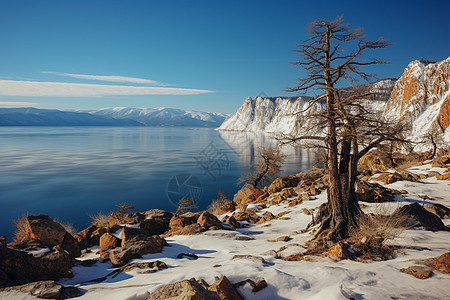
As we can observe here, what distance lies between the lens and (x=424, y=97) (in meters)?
62.9

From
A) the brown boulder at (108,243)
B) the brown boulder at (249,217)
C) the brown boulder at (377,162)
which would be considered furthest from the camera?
the brown boulder at (377,162)

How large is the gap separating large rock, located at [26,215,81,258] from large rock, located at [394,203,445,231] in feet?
34.4

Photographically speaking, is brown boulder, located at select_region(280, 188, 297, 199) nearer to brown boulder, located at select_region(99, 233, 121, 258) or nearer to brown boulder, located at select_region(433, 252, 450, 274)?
brown boulder, located at select_region(99, 233, 121, 258)

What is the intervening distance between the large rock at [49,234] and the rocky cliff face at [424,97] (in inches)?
2412

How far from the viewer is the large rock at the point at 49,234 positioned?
7660 millimetres

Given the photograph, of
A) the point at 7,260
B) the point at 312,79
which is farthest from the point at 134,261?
the point at 312,79

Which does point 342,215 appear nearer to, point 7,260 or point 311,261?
point 311,261

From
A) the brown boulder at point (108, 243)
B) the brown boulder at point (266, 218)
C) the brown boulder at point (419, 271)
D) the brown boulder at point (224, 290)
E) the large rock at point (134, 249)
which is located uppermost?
the brown boulder at point (419, 271)

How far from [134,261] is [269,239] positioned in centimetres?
512

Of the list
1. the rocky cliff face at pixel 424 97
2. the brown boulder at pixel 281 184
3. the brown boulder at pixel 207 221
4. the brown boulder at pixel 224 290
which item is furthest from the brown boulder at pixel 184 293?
the rocky cliff face at pixel 424 97

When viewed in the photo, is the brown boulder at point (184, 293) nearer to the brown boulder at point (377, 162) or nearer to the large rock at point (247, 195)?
the large rock at point (247, 195)

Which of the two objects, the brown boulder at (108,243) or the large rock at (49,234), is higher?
the large rock at (49,234)

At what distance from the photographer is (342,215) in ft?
28.4

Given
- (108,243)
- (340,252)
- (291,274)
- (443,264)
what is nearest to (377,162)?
(340,252)
